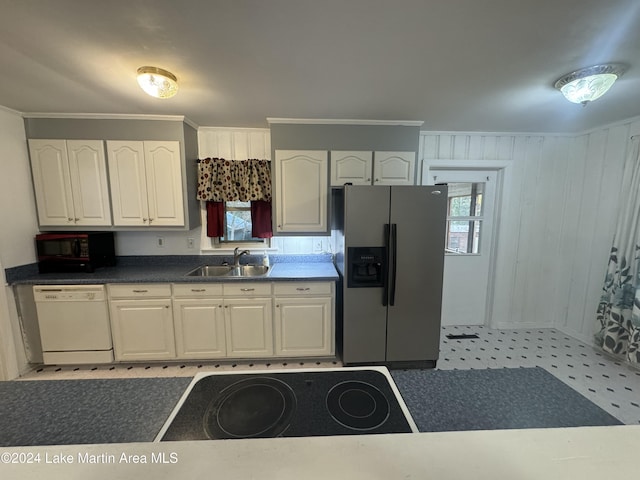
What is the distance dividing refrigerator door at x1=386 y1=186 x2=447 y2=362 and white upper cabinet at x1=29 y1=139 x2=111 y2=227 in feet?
9.02

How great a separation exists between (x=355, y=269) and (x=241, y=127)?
6.30ft

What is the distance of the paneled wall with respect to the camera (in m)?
2.76

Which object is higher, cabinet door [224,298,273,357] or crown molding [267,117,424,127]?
crown molding [267,117,424,127]

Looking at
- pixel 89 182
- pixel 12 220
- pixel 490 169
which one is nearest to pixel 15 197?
pixel 12 220

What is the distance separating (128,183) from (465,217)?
12.1 ft

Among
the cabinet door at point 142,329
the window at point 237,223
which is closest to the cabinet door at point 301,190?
the window at point 237,223

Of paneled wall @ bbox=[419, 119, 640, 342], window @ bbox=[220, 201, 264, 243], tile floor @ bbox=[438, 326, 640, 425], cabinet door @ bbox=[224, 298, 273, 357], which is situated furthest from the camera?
window @ bbox=[220, 201, 264, 243]

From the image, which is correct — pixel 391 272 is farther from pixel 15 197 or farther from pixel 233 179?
pixel 15 197

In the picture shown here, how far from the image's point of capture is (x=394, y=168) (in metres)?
2.58

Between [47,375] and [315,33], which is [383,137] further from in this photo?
[47,375]

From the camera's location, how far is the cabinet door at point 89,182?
7.75 ft

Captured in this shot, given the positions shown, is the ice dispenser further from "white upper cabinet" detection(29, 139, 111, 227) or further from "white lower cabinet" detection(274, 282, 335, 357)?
"white upper cabinet" detection(29, 139, 111, 227)

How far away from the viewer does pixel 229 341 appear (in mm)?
2404

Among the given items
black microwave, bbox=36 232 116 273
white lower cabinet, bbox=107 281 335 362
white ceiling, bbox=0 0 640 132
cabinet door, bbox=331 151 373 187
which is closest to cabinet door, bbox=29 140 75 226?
black microwave, bbox=36 232 116 273
